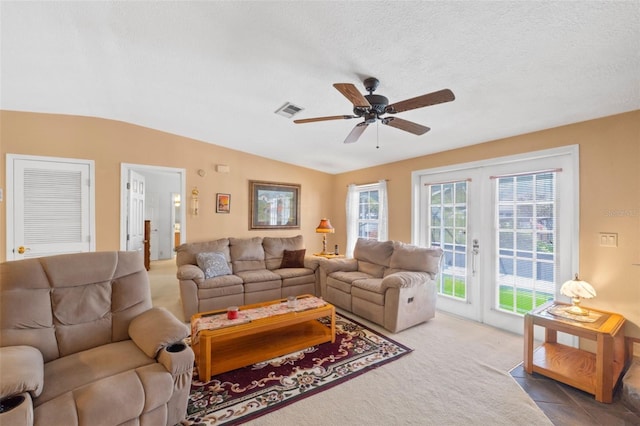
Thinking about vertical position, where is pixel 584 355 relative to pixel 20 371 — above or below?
below

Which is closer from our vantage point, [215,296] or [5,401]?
[5,401]

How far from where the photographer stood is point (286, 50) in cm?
205

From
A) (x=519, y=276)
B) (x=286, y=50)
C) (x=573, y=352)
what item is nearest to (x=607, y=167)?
(x=519, y=276)

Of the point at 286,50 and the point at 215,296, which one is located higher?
the point at 286,50

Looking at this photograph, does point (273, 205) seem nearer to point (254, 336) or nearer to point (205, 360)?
point (254, 336)

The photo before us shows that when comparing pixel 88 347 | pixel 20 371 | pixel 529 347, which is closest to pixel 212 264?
pixel 88 347

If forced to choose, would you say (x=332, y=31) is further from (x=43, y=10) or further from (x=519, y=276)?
(x=519, y=276)

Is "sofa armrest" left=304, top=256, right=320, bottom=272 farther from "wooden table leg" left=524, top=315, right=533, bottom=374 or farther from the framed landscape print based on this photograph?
"wooden table leg" left=524, top=315, right=533, bottom=374

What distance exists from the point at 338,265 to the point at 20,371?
3417 mm

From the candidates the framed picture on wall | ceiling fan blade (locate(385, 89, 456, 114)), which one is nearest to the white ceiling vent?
ceiling fan blade (locate(385, 89, 456, 114))

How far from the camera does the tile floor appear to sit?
1.84 m

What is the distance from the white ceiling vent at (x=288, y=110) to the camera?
295cm

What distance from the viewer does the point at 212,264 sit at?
392 cm

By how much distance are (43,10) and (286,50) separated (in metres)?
1.63
